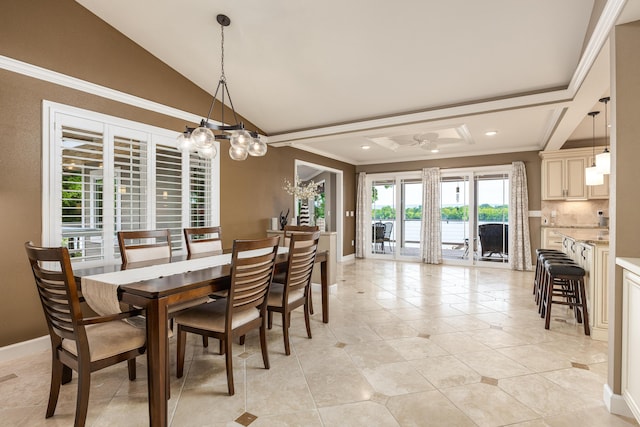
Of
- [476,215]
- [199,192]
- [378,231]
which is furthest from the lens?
[378,231]

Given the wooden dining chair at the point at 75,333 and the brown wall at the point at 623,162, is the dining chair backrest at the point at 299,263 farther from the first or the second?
the brown wall at the point at 623,162

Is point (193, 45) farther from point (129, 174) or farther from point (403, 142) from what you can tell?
point (403, 142)

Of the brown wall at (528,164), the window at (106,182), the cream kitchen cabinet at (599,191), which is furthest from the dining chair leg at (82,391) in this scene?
the cream kitchen cabinet at (599,191)

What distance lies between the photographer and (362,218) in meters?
8.24

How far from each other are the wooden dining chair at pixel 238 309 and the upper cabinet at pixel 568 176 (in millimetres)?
6070

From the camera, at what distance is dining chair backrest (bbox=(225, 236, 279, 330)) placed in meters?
2.06

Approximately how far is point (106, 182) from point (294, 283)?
2263mm

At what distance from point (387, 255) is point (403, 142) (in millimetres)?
3131

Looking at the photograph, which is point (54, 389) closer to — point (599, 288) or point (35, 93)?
point (35, 93)

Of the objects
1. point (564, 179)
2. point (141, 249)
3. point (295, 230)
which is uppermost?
point (564, 179)

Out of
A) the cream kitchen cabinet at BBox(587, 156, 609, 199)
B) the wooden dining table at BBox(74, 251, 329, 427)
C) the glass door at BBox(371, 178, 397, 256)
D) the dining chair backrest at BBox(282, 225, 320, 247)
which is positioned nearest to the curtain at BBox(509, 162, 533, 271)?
the cream kitchen cabinet at BBox(587, 156, 609, 199)

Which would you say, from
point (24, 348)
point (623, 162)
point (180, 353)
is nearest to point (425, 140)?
point (623, 162)

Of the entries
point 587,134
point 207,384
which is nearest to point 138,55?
point 207,384

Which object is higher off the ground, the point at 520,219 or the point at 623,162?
the point at 623,162
